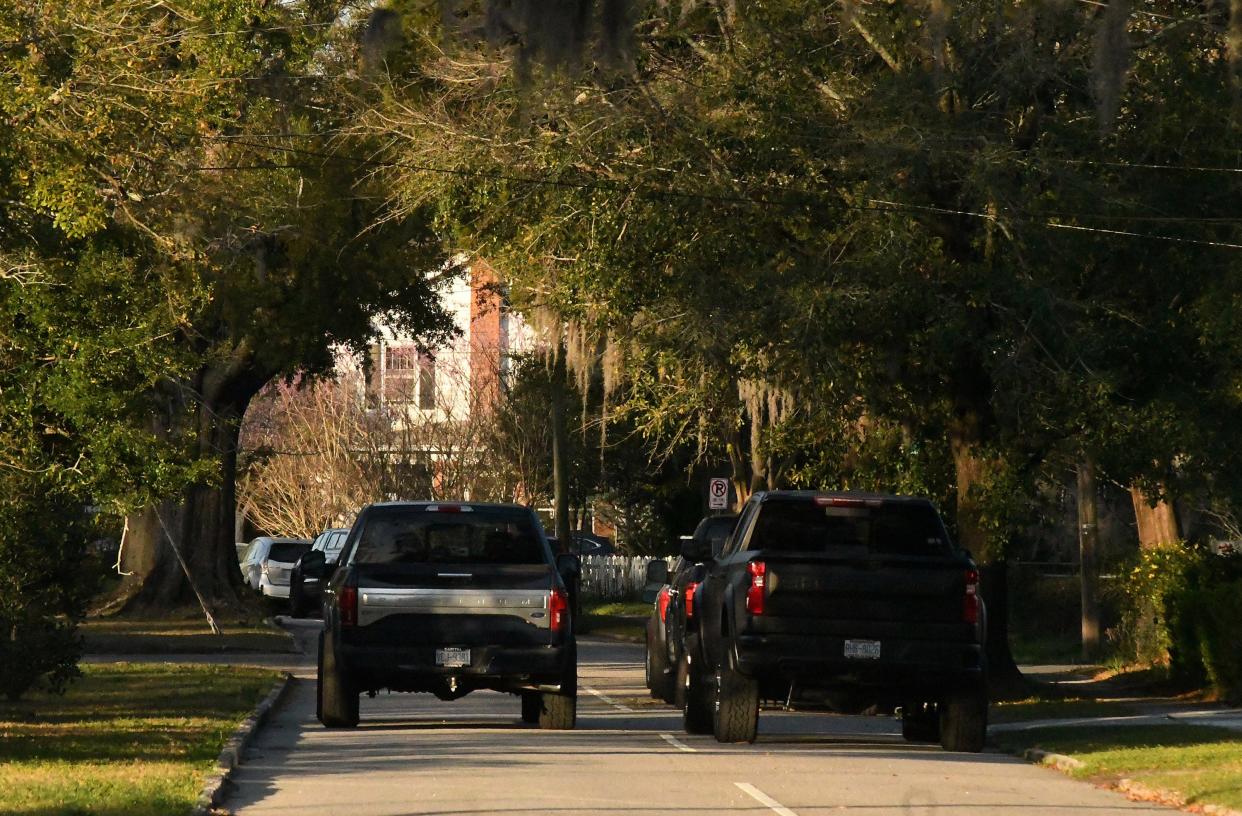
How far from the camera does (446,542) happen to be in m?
19.1

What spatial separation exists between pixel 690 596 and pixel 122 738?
19.3 feet

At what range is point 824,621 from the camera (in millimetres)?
16812

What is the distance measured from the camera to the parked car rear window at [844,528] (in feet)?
58.0

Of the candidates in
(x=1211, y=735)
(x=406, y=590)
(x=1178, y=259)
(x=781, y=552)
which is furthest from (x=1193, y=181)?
(x=406, y=590)

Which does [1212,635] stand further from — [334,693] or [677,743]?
[334,693]

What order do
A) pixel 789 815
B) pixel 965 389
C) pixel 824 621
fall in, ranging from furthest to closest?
pixel 965 389, pixel 824 621, pixel 789 815

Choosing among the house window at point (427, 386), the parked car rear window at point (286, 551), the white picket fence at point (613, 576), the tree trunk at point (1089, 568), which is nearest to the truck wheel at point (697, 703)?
the tree trunk at point (1089, 568)

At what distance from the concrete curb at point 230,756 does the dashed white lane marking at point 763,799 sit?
3359 millimetres

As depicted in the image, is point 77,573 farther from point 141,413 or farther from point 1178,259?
point 1178,259

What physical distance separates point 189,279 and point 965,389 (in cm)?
990

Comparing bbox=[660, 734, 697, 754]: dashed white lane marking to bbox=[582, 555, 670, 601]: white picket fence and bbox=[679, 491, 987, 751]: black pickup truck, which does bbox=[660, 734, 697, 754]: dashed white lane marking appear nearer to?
bbox=[679, 491, 987, 751]: black pickup truck

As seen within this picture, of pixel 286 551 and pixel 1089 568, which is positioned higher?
pixel 286 551

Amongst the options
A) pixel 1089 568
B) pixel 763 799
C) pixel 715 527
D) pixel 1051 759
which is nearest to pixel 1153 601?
pixel 1089 568

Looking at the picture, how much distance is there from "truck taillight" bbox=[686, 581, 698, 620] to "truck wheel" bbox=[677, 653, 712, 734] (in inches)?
50.5
